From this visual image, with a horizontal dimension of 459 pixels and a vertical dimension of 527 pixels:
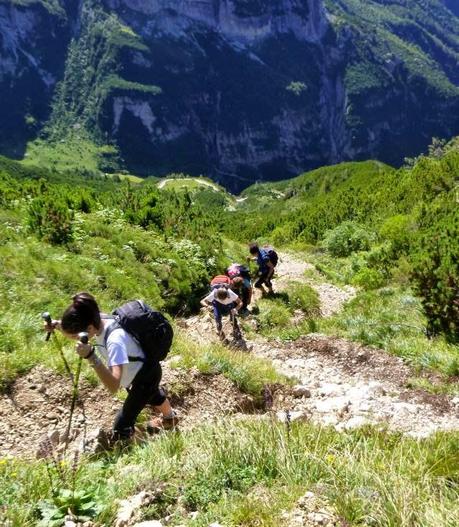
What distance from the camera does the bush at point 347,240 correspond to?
2148 cm

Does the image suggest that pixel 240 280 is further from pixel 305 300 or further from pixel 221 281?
pixel 305 300

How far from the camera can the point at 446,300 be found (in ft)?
32.8

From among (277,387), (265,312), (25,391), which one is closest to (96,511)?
(25,391)

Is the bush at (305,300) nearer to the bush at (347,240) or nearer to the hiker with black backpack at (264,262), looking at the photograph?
the hiker with black backpack at (264,262)

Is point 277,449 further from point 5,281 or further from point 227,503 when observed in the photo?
point 5,281

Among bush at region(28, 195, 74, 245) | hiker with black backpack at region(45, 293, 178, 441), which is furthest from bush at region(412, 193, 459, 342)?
bush at region(28, 195, 74, 245)

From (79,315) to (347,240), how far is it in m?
19.1

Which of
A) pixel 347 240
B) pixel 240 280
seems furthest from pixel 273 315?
pixel 347 240

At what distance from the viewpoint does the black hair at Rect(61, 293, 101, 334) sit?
4.34 meters

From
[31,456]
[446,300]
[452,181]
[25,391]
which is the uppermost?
[452,181]

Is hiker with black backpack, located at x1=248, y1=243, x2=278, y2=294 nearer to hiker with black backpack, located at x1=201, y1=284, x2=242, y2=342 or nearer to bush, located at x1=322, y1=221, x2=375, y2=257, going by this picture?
hiker with black backpack, located at x1=201, y1=284, x2=242, y2=342

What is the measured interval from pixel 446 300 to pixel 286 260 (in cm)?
1113

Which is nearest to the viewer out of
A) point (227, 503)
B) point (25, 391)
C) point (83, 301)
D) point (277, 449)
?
point (227, 503)

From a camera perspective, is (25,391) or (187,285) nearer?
(25,391)
